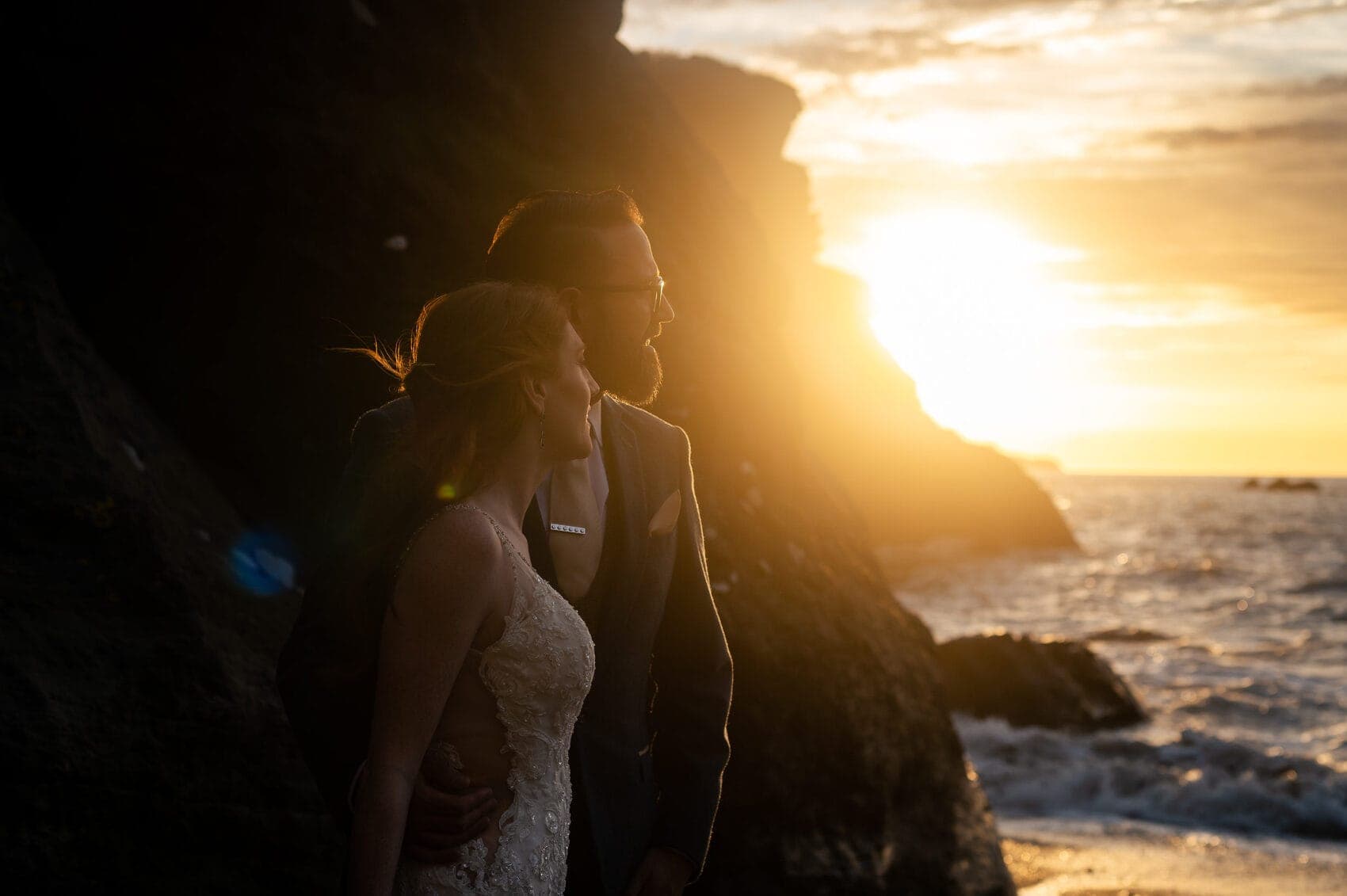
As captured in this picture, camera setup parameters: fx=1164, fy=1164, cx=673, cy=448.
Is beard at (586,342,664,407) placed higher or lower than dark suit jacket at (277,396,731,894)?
higher

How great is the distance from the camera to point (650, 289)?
2.71 metres

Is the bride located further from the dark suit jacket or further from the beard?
the beard

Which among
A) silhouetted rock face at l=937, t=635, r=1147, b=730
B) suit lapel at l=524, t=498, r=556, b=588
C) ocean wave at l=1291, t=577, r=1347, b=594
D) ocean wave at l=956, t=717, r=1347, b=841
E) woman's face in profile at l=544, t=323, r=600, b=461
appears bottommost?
ocean wave at l=1291, t=577, r=1347, b=594

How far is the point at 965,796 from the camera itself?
4.84m

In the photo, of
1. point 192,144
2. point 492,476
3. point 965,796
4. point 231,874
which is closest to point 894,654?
point 965,796

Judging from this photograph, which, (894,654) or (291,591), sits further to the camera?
(894,654)

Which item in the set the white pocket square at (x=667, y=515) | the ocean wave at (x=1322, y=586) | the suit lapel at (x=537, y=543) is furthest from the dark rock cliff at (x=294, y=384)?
the ocean wave at (x=1322, y=586)

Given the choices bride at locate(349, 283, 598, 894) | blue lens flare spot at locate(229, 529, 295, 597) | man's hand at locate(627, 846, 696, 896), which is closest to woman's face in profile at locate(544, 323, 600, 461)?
bride at locate(349, 283, 598, 894)

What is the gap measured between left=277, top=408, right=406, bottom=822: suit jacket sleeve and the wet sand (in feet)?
16.7

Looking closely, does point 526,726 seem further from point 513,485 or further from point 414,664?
point 513,485

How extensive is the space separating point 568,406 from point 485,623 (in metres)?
0.43

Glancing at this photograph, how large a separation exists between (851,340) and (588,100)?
42.6 meters

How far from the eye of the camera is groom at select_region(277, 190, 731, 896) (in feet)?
7.84

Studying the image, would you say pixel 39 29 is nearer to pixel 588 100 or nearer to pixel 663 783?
pixel 588 100
